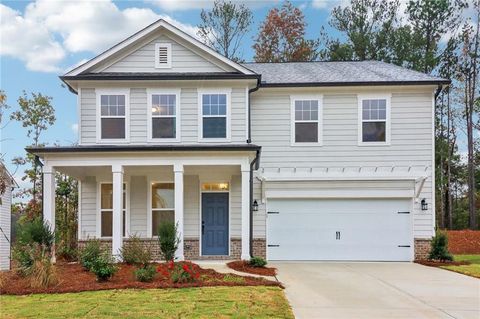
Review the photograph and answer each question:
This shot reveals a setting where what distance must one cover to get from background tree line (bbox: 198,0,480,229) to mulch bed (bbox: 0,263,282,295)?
1857 cm

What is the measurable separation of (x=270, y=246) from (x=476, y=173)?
66.2 feet

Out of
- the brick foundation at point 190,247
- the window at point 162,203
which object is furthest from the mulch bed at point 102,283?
the window at point 162,203

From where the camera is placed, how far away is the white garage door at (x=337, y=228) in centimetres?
1491

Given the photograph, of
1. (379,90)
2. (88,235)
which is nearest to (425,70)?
(379,90)

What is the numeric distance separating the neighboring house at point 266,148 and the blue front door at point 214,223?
32mm

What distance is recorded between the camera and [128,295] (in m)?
8.52

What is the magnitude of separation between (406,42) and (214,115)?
1511 cm

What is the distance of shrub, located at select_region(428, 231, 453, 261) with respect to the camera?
46.5ft

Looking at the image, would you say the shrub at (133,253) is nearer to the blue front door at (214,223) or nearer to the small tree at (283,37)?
the blue front door at (214,223)

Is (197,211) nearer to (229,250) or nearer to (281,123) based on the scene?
(229,250)

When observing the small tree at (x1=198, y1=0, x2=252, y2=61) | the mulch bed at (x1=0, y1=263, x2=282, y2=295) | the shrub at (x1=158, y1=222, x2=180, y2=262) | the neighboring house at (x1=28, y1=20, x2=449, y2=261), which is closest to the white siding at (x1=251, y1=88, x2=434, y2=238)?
the neighboring house at (x1=28, y1=20, x2=449, y2=261)

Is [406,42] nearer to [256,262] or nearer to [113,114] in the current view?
[113,114]

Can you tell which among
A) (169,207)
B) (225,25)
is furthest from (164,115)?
(225,25)

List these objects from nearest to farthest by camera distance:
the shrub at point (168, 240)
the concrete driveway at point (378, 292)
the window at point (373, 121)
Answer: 1. the concrete driveway at point (378, 292)
2. the shrub at point (168, 240)
3. the window at point (373, 121)
